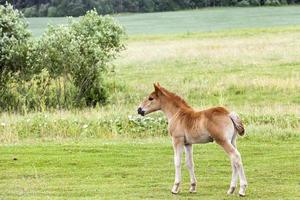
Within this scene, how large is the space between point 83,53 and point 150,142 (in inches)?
476

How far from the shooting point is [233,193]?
14055 mm

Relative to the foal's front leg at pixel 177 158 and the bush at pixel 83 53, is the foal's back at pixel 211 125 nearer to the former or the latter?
the foal's front leg at pixel 177 158

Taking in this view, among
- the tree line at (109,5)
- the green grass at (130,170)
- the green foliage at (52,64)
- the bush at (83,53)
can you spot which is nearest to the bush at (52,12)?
the tree line at (109,5)

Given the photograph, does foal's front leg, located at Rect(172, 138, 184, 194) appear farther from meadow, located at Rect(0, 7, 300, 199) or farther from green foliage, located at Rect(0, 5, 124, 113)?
green foliage, located at Rect(0, 5, 124, 113)

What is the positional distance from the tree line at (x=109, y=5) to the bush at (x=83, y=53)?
77.8 metres

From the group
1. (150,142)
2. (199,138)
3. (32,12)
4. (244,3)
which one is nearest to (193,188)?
(199,138)

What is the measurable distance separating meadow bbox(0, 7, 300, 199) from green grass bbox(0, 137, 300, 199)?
0.07 ft

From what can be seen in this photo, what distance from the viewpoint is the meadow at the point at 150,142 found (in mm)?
15008

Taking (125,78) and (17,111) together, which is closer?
(17,111)

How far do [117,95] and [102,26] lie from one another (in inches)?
151

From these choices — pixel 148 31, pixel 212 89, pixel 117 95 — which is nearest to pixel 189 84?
pixel 212 89

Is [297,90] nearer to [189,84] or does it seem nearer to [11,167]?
[189,84]

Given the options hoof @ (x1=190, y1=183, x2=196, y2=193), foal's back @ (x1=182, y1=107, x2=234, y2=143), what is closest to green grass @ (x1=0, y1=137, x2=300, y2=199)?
hoof @ (x1=190, y1=183, x2=196, y2=193)

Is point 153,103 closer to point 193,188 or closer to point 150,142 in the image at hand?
point 193,188
